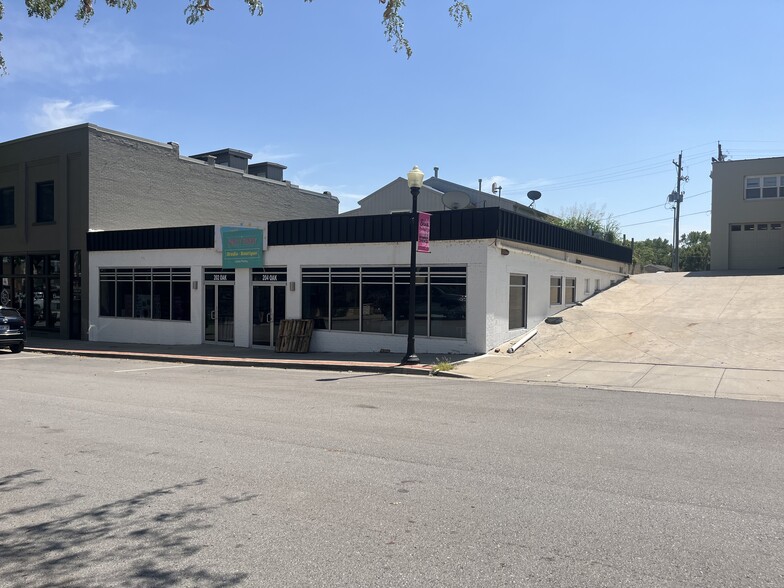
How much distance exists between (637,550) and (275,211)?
1250 inches

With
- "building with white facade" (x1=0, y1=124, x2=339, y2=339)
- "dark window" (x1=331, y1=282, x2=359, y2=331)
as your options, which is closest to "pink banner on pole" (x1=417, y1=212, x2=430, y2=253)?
"dark window" (x1=331, y1=282, x2=359, y2=331)

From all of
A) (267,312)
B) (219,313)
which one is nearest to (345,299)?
(267,312)

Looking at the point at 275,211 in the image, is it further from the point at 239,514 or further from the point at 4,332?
the point at 239,514

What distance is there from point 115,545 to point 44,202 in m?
26.6

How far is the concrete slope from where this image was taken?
16.2 metres

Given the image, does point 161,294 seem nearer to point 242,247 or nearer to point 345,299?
point 242,247

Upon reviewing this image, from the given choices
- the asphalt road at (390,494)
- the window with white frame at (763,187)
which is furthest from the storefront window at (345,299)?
the window with white frame at (763,187)

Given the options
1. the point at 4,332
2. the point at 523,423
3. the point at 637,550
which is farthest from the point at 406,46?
the point at 4,332

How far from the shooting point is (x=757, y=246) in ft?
119

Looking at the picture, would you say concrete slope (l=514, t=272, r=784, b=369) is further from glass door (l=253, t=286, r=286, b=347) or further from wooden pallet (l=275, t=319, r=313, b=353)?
glass door (l=253, t=286, r=286, b=347)

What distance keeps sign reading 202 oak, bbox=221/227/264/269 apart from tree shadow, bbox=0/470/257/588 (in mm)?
15580

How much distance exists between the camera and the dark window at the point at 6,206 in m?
28.0

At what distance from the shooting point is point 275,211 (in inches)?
1348

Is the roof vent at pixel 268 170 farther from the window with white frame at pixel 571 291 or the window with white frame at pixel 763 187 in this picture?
the window with white frame at pixel 763 187
